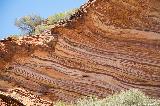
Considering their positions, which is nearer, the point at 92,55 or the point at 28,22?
the point at 92,55

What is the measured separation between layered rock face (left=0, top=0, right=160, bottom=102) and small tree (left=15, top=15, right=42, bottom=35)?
9.94 m

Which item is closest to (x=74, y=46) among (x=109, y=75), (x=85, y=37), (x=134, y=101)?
(x=85, y=37)

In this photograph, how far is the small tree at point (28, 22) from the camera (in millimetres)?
28047

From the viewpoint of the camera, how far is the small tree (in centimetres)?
2805

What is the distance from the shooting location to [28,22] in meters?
28.5

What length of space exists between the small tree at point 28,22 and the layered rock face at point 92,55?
32.6 feet

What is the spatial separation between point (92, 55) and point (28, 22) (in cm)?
1149

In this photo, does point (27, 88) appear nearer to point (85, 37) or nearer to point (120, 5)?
point (85, 37)

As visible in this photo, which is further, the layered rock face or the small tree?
the small tree

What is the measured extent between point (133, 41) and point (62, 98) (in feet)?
11.3

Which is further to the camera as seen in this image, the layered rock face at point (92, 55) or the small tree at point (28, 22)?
the small tree at point (28, 22)

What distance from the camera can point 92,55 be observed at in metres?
17.7

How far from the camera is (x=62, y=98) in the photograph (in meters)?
16.9

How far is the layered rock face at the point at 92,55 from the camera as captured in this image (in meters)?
17.1
